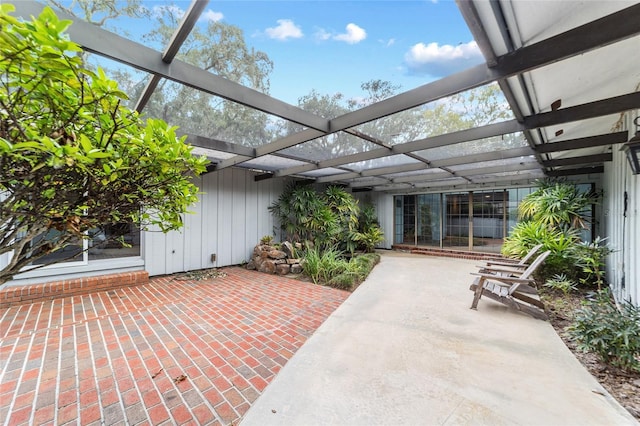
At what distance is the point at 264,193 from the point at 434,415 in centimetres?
624

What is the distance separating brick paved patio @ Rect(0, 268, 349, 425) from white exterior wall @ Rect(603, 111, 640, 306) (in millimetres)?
3786

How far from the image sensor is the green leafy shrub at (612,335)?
1978 millimetres

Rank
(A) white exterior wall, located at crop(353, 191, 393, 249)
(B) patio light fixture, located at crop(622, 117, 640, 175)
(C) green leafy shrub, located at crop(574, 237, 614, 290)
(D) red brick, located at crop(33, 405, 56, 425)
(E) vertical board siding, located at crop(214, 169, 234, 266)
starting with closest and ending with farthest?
(D) red brick, located at crop(33, 405, 56, 425), (B) patio light fixture, located at crop(622, 117, 640, 175), (C) green leafy shrub, located at crop(574, 237, 614, 290), (E) vertical board siding, located at crop(214, 169, 234, 266), (A) white exterior wall, located at crop(353, 191, 393, 249)

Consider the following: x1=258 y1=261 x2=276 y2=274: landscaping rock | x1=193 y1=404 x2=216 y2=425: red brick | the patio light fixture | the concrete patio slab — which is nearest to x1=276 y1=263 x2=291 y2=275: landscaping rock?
x1=258 y1=261 x2=276 y2=274: landscaping rock

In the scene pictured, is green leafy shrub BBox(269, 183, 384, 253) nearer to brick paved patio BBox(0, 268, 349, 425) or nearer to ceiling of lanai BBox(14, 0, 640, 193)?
ceiling of lanai BBox(14, 0, 640, 193)

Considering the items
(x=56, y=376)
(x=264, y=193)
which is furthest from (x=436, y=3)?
(x=264, y=193)

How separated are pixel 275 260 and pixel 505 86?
5.04m

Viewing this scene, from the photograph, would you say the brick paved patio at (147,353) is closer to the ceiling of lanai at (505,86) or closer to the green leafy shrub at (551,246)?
the ceiling of lanai at (505,86)

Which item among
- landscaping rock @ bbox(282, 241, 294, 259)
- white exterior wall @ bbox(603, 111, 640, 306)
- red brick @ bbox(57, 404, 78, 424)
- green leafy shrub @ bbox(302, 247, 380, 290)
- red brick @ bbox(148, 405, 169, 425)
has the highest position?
white exterior wall @ bbox(603, 111, 640, 306)

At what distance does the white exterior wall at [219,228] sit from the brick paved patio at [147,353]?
4.19 ft

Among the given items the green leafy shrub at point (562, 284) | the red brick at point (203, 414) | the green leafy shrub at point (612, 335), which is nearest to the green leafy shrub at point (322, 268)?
the red brick at point (203, 414)

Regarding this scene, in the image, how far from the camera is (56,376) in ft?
6.35

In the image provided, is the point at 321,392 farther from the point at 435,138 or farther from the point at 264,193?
the point at 264,193

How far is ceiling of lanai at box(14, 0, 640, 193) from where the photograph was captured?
1.42 meters
